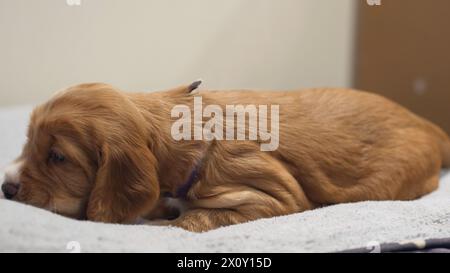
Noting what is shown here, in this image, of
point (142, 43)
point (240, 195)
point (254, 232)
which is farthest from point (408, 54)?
point (254, 232)

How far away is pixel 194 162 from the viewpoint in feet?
5.08

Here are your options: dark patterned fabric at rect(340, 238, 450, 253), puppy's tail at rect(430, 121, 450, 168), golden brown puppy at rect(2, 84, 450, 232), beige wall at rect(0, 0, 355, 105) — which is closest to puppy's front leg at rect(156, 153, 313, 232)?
golden brown puppy at rect(2, 84, 450, 232)

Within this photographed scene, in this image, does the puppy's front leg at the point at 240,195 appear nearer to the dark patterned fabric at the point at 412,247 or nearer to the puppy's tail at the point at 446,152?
the dark patterned fabric at the point at 412,247

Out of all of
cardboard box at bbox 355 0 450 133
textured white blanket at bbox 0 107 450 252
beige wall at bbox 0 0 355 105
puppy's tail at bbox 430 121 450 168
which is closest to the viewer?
textured white blanket at bbox 0 107 450 252

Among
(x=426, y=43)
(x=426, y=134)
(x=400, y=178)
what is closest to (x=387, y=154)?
(x=400, y=178)

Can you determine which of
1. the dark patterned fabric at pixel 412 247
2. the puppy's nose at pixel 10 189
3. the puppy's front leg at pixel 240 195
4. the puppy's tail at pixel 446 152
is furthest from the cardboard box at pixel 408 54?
the puppy's nose at pixel 10 189

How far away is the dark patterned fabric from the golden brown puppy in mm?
330

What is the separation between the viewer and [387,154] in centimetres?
182

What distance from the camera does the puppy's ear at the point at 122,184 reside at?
1.45 meters

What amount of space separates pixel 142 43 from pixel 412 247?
3.90ft

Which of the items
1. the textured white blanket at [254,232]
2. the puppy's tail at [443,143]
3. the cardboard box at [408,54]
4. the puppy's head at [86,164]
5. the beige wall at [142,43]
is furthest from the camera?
the cardboard box at [408,54]

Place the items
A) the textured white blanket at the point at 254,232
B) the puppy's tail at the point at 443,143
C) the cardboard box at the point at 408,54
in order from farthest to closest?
the cardboard box at the point at 408,54, the puppy's tail at the point at 443,143, the textured white blanket at the point at 254,232

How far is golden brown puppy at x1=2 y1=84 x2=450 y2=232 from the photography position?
4.76ft

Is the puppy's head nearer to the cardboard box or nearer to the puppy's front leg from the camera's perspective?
the puppy's front leg
